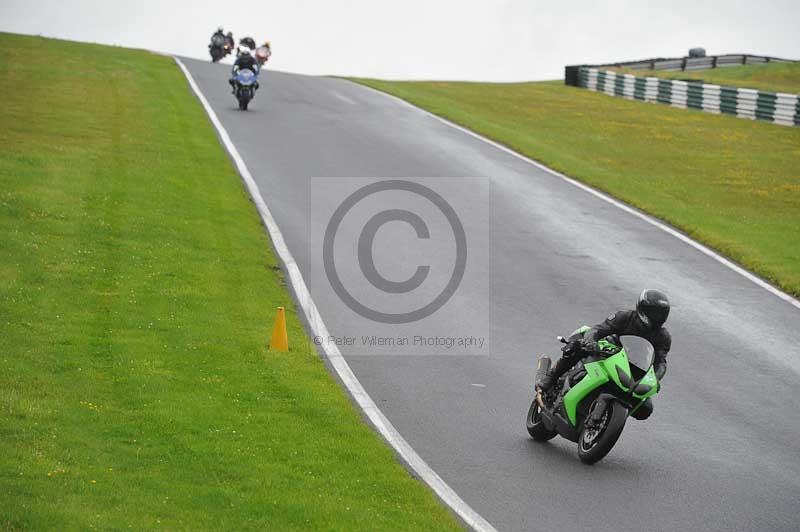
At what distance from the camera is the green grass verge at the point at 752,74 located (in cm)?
5462

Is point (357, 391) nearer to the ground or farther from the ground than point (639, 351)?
nearer to the ground

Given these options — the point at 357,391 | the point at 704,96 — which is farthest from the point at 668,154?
the point at 357,391

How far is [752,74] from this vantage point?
193ft

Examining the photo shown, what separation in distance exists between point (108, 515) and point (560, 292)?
32.8 ft

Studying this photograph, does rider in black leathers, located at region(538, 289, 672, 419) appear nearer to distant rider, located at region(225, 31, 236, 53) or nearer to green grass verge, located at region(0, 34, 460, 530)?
green grass verge, located at region(0, 34, 460, 530)

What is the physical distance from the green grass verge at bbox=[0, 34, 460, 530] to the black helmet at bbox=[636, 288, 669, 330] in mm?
2694

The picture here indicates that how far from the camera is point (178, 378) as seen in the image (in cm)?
1067

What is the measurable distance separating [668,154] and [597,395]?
902 inches

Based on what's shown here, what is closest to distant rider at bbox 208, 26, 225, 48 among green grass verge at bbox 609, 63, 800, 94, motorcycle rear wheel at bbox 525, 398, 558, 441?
green grass verge at bbox 609, 63, 800, 94

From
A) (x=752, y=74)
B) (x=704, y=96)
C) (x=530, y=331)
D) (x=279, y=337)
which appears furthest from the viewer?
(x=752, y=74)

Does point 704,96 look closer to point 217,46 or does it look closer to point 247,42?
point 247,42

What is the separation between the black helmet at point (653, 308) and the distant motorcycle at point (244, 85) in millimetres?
23061

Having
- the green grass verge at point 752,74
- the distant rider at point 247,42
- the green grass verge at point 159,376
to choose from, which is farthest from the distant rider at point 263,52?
the green grass verge at point 159,376

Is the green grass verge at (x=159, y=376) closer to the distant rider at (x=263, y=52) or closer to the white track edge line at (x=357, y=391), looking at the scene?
the white track edge line at (x=357, y=391)
